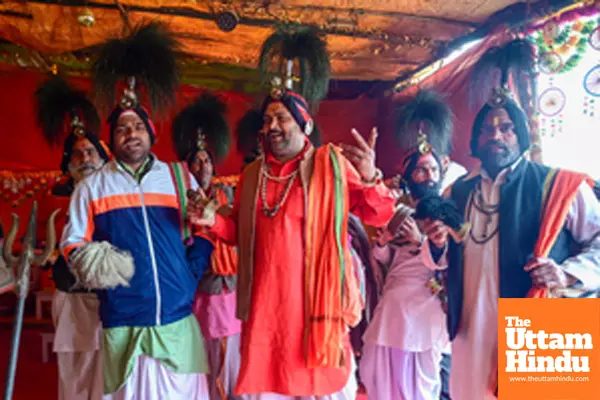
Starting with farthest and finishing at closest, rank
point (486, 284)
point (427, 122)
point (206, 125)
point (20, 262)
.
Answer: point (206, 125) < point (427, 122) < point (486, 284) < point (20, 262)

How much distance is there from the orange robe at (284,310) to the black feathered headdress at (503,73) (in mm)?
952

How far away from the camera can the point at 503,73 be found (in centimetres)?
246

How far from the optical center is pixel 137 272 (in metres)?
2.25

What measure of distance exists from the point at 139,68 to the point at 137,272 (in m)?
1.19

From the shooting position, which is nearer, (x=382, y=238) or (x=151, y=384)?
(x=151, y=384)

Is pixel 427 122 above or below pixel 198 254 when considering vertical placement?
above

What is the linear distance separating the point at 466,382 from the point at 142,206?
1929 millimetres

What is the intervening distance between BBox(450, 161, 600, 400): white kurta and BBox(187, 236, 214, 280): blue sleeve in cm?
145

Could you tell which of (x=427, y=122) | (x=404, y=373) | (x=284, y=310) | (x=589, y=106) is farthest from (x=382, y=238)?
(x=589, y=106)

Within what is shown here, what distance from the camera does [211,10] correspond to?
12.5 ft

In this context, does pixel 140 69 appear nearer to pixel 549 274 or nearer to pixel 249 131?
pixel 249 131

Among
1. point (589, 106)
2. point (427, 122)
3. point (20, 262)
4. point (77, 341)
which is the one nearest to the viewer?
point (20, 262)

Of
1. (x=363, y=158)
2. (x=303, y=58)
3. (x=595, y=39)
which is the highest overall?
(x=595, y=39)

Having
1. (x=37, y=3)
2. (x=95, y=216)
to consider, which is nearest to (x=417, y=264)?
(x=95, y=216)
